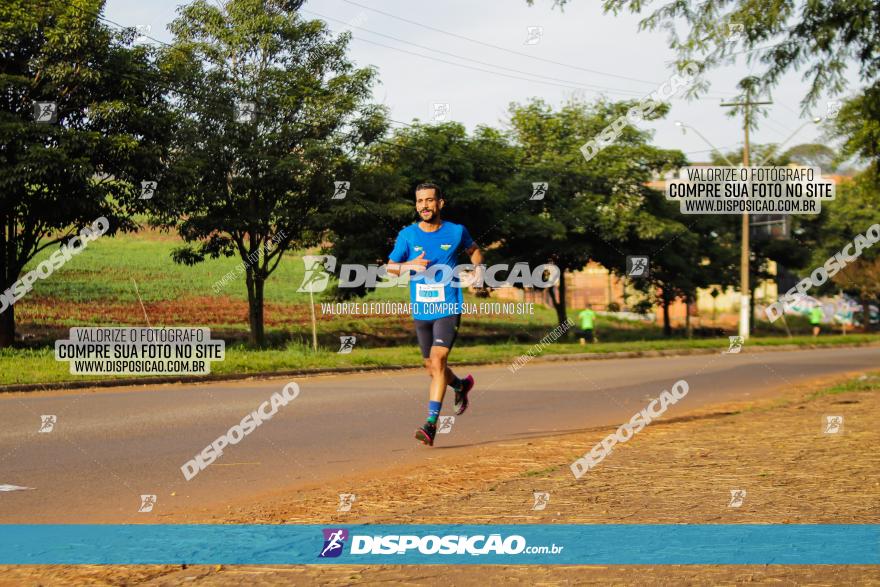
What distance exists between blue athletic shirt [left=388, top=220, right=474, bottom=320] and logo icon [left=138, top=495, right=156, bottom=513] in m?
2.84

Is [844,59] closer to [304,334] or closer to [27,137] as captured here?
[27,137]

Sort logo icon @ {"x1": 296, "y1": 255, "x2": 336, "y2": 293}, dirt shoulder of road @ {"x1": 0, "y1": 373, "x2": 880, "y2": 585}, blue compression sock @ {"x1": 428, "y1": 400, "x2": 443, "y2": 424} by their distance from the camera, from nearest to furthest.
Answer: dirt shoulder of road @ {"x1": 0, "y1": 373, "x2": 880, "y2": 585} < blue compression sock @ {"x1": 428, "y1": 400, "x2": 443, "y2": 424} < logo icon @ {"x1": 296, "y1": 255, "x2": 336, "y2": 293}

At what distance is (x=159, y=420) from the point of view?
1105 centimetres

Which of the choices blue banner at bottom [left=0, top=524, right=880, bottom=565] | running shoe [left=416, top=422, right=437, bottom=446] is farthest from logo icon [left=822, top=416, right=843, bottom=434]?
blue banner at bottom [left=0, top=524, right=880, bottom=565]

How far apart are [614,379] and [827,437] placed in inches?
379

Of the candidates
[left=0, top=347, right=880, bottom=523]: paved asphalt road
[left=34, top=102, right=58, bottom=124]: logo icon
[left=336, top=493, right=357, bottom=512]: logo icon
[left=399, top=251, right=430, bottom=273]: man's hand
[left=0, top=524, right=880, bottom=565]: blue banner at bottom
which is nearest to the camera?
[left=0, top=524, right=880, bottom=565]: blue banner at bottom

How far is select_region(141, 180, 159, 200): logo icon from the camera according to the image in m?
25.4

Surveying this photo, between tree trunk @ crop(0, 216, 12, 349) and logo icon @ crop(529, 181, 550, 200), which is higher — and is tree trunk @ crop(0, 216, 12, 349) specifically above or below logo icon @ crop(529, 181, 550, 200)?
below

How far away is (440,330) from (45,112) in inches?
672

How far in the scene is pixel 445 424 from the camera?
35.9 ft

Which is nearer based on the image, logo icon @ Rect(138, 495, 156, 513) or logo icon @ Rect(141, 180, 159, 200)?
logo icon @ Rect(138, 495, 156, 513)

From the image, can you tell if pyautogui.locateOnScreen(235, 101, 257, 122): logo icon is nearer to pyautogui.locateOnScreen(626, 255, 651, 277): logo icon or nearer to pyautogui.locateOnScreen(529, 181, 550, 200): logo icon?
pyautogui.locateOnScreen(529, 181, 550, 200): logo icon

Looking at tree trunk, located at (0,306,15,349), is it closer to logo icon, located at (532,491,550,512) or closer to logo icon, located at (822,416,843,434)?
logo icon, located at (822,416,843,434)

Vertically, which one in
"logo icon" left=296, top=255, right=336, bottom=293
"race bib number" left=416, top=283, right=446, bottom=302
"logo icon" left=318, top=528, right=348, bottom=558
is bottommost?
"logo icon" left=318, top=528, right=348, bottom=558
